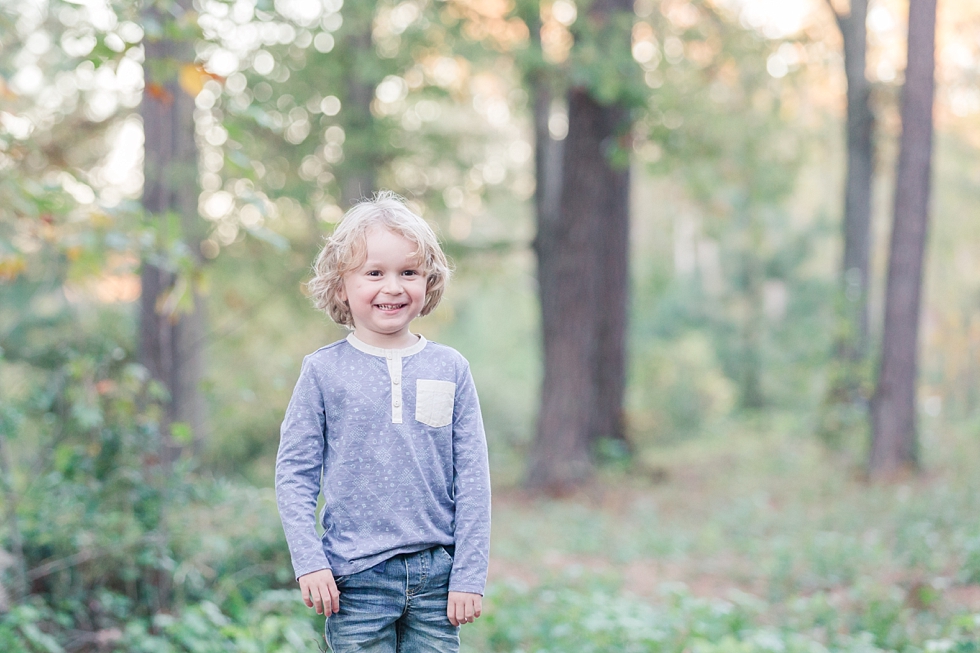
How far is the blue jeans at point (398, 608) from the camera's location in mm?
2195

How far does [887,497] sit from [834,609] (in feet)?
13.0

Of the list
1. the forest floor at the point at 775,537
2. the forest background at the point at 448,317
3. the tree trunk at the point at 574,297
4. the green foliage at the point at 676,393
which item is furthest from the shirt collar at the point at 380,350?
the green foliage at the point at 676,393

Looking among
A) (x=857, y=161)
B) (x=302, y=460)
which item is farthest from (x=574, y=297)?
(x=302, y=460)

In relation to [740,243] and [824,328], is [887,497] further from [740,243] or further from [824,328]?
[740,243]

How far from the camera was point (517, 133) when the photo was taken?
2062 cm

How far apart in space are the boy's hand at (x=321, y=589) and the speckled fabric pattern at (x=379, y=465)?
0.06m

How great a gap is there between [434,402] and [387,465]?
0.20 meters

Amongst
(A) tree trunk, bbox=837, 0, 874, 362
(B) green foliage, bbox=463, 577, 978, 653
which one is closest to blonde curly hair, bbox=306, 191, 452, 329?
(B) green foliage, bbox=463, 577, 978, 653

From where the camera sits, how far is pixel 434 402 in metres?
2.28

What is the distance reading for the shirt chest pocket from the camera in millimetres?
2266

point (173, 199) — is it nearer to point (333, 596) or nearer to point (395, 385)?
point (395, 385)

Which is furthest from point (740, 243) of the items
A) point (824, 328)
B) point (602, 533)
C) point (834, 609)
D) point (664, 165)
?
point (834, 609)

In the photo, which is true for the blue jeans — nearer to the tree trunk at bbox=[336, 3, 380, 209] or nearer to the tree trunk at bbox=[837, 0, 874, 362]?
the tree trunk at bbox=[336, 3, 380, 209]

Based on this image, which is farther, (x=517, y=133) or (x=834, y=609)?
(x=517, y=133)
